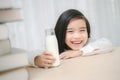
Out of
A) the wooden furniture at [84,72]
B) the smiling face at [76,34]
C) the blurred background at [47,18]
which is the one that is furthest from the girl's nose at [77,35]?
the wooden furniture at [84,72]

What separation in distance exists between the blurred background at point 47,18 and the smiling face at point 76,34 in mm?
387

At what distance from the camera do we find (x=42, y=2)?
1.78m

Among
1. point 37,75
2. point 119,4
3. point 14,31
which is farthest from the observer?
point 119,4

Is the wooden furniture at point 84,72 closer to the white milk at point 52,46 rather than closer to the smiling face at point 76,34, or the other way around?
the white milk at point 52,46

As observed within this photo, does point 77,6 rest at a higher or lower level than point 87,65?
higher

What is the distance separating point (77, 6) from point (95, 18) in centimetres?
25

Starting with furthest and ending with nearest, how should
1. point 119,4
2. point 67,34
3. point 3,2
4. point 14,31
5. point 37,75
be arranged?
1. point 119,4
2. point 14,31
3. point 67,34
4. point 37,75
5. point 3,2

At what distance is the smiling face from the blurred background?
39cm

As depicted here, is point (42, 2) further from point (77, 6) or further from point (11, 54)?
point (11, 54)

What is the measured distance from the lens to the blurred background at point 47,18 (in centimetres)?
172

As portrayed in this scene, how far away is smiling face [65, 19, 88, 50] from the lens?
1294mm

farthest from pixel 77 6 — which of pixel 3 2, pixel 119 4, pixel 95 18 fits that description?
pixel 3 2

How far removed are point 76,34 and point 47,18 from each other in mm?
578

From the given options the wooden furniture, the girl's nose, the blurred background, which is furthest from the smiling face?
the wooden furniture
